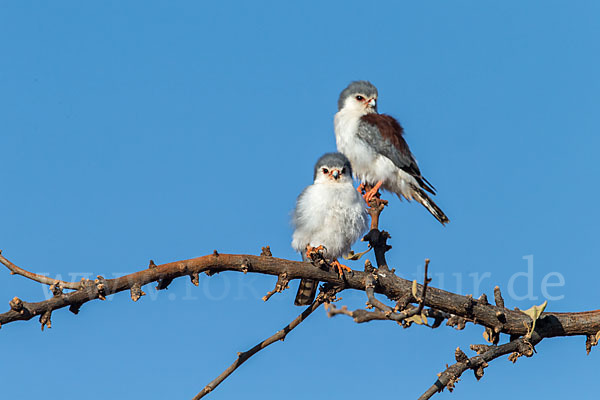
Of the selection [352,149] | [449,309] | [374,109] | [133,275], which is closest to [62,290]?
[133,275]

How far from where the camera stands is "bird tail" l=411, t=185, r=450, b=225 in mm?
8625

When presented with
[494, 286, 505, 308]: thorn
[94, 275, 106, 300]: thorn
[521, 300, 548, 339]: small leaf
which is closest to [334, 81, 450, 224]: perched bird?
[494, 286, 505, 308]: thorn

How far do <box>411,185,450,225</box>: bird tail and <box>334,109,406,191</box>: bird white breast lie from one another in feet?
1.11

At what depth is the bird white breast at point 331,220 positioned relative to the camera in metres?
6.26

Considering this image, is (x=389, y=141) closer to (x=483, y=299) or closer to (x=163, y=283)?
(x=483, y=299)

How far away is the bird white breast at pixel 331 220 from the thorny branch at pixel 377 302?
89cm

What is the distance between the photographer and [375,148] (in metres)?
8.23

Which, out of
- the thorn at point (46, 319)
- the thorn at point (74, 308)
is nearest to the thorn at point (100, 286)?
the thorn at point (74, 308)

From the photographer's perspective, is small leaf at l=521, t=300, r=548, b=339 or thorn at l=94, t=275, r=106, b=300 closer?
thorn at l=94, t=275, r=106, b=300

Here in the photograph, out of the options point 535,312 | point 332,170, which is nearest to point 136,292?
point 535,312

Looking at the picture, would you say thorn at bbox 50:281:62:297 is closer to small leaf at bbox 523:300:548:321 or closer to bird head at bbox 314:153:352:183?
small leaf at bbox 523:300:548:321

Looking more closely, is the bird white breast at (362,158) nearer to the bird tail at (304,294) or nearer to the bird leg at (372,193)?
the bird leg at (372,193)

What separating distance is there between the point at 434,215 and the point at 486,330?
396 cm

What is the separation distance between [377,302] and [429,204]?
5.44m
